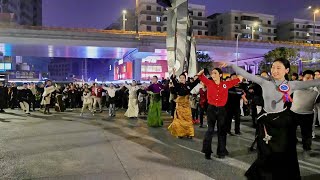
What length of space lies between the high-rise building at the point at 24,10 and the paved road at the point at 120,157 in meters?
74.1

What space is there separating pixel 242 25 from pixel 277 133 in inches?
3029

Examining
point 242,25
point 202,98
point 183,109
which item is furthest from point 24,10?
point 183,109

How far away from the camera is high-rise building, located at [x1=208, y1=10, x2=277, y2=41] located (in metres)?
77.8

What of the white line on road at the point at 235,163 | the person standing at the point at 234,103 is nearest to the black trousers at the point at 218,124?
the white line on road at the point at 235,163

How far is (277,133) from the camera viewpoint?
13.5 ft

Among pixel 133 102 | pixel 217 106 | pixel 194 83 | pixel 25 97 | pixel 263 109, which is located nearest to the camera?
pixel 263 109

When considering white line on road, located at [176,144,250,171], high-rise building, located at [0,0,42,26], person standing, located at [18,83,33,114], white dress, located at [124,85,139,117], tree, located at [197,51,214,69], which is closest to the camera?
white line on road, located at [176,144,250,171]

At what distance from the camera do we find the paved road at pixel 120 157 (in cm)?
577

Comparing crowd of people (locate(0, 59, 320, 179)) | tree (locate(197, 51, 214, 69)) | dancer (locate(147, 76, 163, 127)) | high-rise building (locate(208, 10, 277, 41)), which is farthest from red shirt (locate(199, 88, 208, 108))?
high-rise building (locate(208, 10, 277, 41))

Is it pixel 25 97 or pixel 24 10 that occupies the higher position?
pixel 24 10

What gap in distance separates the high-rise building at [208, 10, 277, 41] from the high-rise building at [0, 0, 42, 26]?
4655 cm

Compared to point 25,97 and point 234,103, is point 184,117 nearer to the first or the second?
point 234,103

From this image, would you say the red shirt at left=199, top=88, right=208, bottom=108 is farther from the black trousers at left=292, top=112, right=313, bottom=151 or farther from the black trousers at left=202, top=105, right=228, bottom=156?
the black trousers at left=202, top=105, right=228, bottom=156

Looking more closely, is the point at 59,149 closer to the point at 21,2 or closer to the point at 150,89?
the point at 150,89
